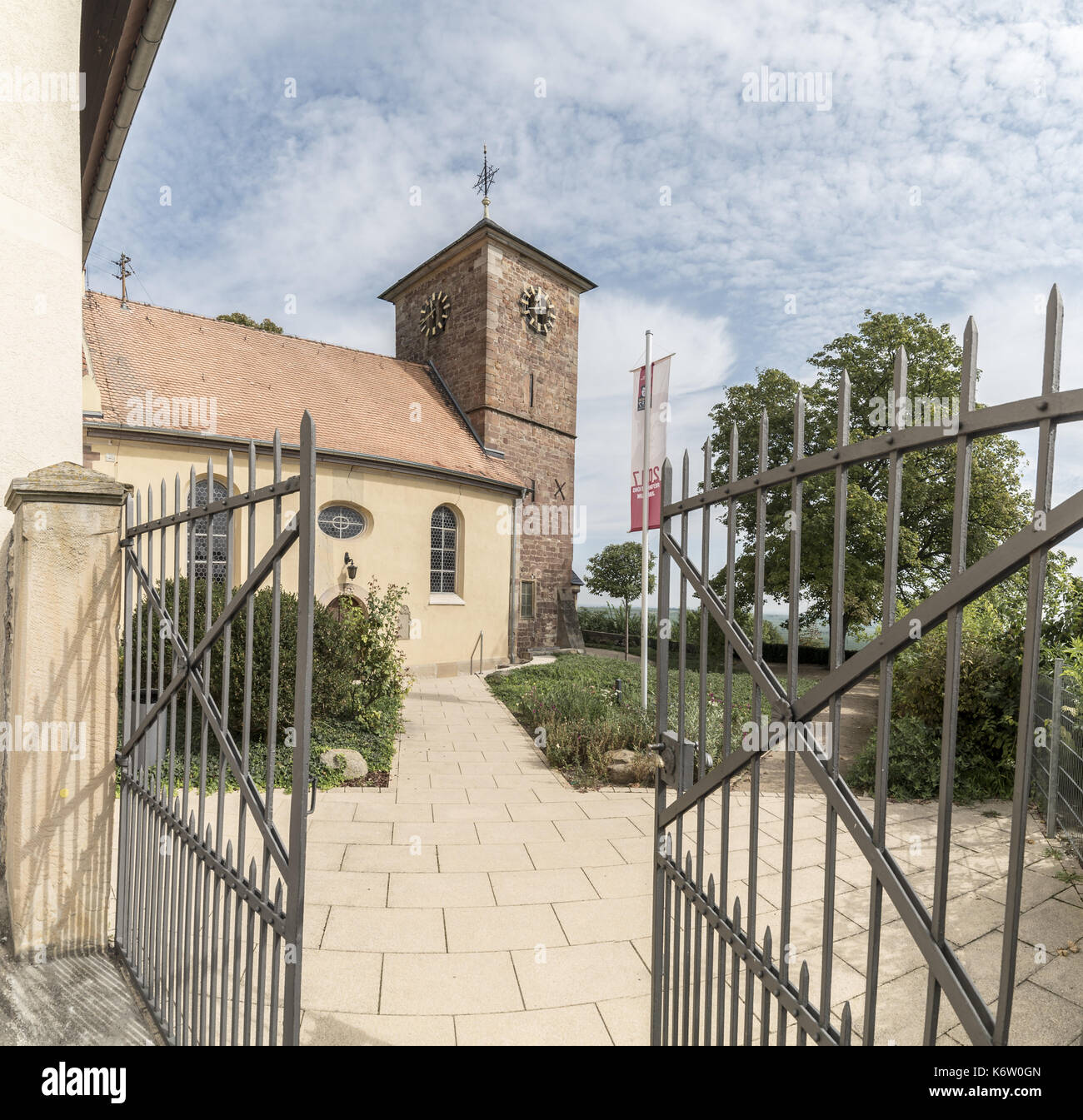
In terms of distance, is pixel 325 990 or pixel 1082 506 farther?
pixel 325 990

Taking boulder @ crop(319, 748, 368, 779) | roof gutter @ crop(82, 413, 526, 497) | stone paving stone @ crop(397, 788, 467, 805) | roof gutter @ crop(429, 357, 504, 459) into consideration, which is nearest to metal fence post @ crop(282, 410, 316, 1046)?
stone paving stone @ crop(397, 788, 467, 805)

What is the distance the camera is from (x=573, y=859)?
4715 millimetres

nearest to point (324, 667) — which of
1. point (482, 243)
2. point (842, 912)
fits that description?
point (842, 912)

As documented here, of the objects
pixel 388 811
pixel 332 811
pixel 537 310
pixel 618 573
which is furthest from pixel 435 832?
pixel 618 573

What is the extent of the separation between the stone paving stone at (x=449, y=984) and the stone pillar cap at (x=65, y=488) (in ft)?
8.54

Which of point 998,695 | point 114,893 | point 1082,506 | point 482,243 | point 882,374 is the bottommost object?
point 114,893

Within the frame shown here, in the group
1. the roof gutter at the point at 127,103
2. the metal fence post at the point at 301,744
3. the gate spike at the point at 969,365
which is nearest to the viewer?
the gate spike at the point at 969,365

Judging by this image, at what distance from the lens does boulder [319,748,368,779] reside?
6.55 meters

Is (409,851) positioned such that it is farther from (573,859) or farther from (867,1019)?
(867,1019)

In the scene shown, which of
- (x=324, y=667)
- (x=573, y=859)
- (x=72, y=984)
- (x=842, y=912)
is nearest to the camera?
(x=72, y=984)

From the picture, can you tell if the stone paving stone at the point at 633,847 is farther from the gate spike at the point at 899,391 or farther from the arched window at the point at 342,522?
the arched window at the point at 342,522

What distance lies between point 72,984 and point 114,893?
481mm

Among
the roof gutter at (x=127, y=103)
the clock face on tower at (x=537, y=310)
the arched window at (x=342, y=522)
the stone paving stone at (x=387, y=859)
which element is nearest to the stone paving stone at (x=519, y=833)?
the stone paving stone at (x=387, y=859)

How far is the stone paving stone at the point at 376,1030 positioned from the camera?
271 cm
